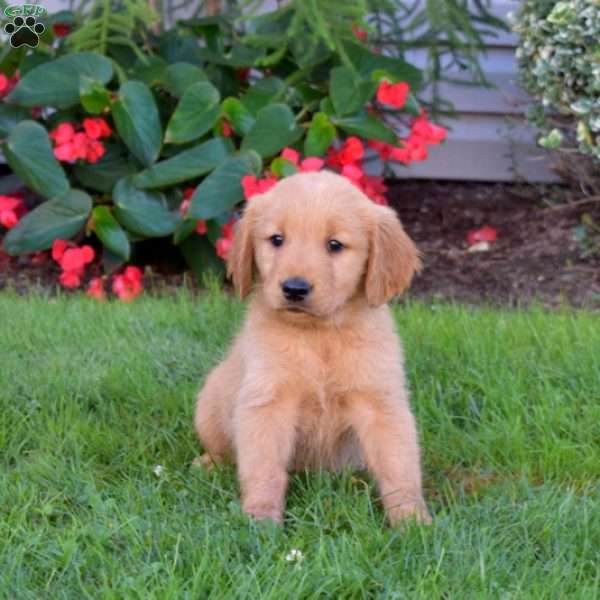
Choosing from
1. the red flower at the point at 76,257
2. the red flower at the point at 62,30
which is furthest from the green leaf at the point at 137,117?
the red flower at the point at 62,30

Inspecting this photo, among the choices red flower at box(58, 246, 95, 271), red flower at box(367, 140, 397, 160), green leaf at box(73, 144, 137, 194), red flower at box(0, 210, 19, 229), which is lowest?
red flower at box(58, 246, 95, 271)

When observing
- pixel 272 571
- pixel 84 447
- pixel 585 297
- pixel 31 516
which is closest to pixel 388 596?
pixel 272 571

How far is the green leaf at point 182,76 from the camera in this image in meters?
5.59

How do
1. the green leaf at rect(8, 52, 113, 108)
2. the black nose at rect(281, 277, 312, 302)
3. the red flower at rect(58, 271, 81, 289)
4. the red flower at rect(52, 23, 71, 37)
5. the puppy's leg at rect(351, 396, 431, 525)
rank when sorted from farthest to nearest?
the red flower at rect(52, 23, 71, 37) → the red flower at rect(58, 271, 81, 289) → the green leaf at rect(8, 52, 113, 108) → the puppy's leg at rect(351, 396, 431, 525) → the black nose at rect(281, 277, 312, 302)

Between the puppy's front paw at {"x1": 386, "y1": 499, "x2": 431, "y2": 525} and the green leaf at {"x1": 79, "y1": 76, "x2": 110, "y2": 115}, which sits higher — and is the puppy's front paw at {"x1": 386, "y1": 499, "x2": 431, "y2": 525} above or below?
below

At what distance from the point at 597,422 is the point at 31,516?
1.82 meters

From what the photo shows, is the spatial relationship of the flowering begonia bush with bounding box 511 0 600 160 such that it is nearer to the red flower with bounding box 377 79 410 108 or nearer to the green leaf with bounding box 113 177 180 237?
the red flower with bounding box 377 79 410 108

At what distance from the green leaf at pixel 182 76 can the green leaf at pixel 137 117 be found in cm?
19

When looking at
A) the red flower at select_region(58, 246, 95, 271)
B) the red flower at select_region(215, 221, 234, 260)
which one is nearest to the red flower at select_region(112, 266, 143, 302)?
the red flower at select_region(58, 246, 95, 271)

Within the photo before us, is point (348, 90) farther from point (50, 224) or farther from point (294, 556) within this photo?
point (294, 556)

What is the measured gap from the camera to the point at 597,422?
352 cm

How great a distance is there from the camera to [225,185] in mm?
5289

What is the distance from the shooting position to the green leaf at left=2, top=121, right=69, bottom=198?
17.8 ft

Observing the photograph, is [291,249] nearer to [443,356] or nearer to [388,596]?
[388,596]
